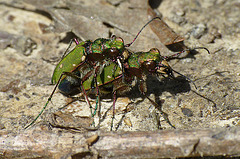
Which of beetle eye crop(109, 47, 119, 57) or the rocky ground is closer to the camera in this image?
the rocky ground

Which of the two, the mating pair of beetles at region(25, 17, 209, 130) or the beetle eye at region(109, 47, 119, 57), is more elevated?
the beetle eye at region(109, 47, 119, 57)

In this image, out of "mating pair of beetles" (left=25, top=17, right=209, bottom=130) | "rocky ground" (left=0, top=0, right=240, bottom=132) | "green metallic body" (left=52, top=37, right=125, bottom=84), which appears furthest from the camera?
"green metallic body" (left=52, top=37, right=125, bottom=84)

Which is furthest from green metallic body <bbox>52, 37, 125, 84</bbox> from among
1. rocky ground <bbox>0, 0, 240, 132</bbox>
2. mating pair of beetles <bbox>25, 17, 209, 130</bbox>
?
rocky ground <bbox>0, 0, 240, 132</bbox>

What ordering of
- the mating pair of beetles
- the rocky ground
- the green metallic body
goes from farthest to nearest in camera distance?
the green metallic body, the mating pair of beetles, the rocky ground

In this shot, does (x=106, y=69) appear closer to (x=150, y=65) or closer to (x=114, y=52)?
(x=114, y=52)

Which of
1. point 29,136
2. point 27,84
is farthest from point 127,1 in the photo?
point 29,136

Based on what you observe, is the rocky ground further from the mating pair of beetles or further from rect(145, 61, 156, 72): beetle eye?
rect(145, 61, 156, 72): beetle eye

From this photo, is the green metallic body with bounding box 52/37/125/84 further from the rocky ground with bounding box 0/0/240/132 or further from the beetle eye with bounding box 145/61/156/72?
the beetle eye with bounding box 145/61/156/72

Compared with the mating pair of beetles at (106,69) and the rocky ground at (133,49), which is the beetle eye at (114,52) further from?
the rocky ground at (133,49)

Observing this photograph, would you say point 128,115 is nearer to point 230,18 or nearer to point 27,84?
point 27,84
